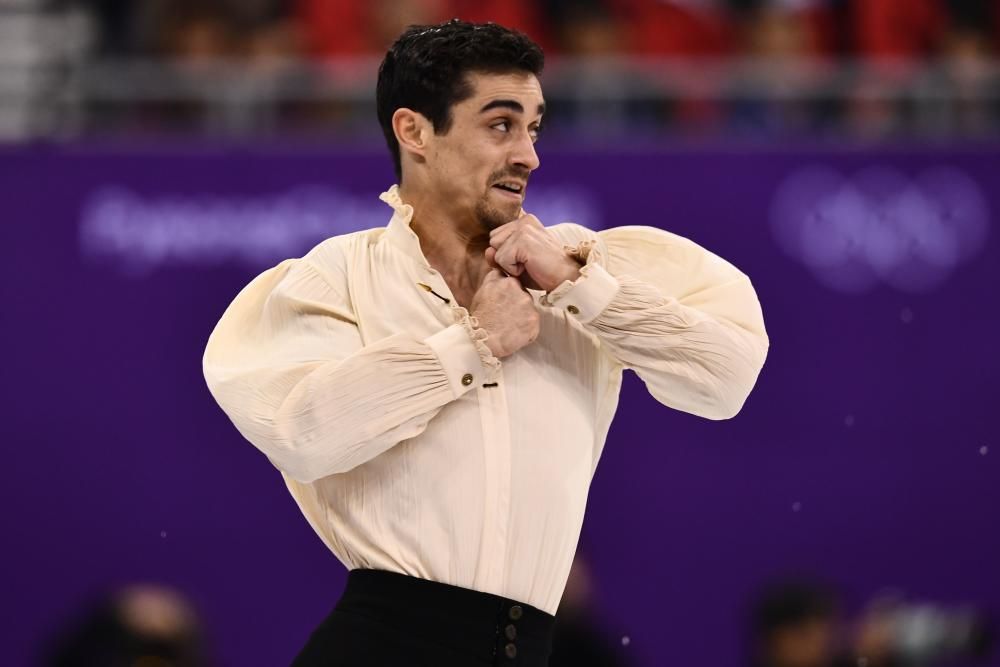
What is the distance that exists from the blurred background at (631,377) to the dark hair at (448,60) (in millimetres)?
3207

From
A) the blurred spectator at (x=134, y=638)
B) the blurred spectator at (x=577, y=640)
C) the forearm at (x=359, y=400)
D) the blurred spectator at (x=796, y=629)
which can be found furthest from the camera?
the blurred spectator at (x=796, y=629)

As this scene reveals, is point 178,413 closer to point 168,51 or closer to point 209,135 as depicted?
point 209,135

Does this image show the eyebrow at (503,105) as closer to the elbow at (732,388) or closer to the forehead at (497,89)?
the forehead at (497,89)

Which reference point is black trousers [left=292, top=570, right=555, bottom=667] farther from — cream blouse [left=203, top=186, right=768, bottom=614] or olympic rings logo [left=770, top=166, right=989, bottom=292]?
olympic rings logo [left=770, top=166, right=989, bottom=292]

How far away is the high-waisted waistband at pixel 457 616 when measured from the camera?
267 cm

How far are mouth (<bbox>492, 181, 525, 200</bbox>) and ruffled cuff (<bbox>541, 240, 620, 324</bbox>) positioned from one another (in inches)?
9.2

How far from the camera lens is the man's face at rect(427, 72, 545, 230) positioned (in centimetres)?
282

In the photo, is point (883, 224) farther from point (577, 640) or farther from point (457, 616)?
point (457, 616)

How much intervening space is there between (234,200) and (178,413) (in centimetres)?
87

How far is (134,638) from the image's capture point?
4.92 m

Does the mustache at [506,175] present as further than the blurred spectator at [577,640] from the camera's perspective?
No

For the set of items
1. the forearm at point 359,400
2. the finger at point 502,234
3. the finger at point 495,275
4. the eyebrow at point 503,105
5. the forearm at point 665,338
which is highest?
the eyebrow at point 503,105

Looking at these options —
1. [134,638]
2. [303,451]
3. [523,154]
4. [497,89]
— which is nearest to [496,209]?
[523,154]

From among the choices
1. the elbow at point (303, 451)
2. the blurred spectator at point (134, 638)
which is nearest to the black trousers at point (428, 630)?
the elbow at point (303, 451)
